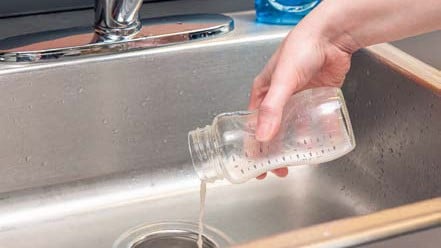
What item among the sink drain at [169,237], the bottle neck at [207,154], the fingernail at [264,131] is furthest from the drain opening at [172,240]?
the fingernail at [264,131]

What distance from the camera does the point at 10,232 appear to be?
0.81 meters

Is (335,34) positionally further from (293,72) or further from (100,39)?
(100,39)

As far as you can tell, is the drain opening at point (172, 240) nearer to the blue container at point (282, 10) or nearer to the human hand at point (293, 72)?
the human hand at point (293, 72)

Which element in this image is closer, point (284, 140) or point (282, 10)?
point (284, 140)

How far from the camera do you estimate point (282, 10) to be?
3.09 ft

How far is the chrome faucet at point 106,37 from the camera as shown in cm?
80

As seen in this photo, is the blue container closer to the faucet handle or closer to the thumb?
the faucet handle

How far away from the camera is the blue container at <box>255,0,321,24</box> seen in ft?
3.09

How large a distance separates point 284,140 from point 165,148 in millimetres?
267

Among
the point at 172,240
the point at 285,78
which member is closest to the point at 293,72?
the point at 285,78

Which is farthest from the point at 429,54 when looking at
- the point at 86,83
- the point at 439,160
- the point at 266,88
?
the point at 86,83

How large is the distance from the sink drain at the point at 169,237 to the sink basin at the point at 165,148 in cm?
1

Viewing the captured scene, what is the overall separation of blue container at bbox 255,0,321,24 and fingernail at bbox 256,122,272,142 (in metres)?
0.38

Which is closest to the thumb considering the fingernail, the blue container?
the fingernail
